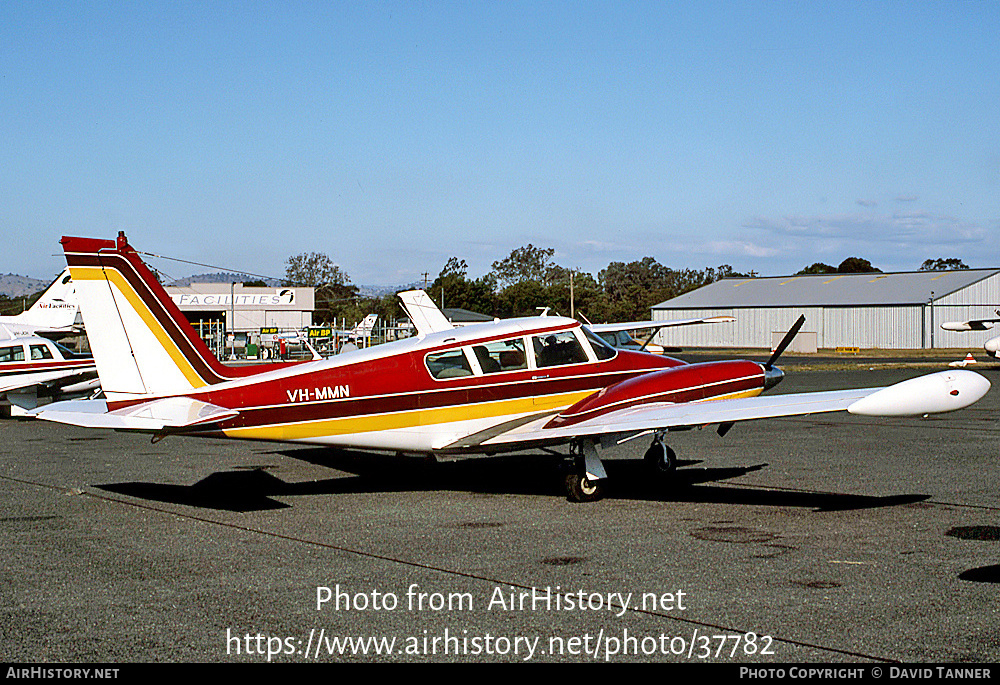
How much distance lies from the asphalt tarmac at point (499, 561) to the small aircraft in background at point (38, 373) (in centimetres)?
844

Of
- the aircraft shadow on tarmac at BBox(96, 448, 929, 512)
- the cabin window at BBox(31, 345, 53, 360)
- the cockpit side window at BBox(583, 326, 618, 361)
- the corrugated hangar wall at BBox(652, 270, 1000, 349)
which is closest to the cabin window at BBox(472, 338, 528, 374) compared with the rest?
the cockpit side window at BBox(583, 326, 618, 361)

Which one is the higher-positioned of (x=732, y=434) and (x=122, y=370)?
(x=122, y=370)

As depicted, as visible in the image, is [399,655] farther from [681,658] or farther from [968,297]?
[968,297]

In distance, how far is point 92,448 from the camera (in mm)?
17562

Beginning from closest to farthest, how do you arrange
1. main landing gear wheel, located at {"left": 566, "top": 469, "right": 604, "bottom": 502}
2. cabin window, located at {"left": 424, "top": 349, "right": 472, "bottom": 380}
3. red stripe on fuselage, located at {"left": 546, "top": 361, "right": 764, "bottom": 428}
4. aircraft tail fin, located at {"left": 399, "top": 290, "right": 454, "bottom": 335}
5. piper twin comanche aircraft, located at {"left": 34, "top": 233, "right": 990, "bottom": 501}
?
piper twin comanche aircraft, located at {"left": 34, "top": 233, "right": 990, "bottom": 501}, main landing gear wheel, located at {"left": 566, "top": 469, "right": 604, "bottom": 502}, red stripe on fuselage, located at {"left": 546, "top": 361, "right": 764, "bottom": 428}, cabin window, located at {"left": 424, "top": 349, "right": 472, "bottom": 380}, aircraft tail fin, located at {"left": 399, "top": 290, "right": 454, "bottom": 335}

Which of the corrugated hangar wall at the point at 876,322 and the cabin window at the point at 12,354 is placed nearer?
the cabin window at the point at 12,354

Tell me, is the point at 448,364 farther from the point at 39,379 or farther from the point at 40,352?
the point at 40,352

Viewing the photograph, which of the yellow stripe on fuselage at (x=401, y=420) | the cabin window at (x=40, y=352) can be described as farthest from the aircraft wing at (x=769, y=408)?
the cabin window at (x=40, y=352)

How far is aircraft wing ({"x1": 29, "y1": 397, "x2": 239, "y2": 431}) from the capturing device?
10250mm

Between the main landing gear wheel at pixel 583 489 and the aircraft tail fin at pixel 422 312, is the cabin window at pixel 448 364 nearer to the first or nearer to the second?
the main landing gear wheel at pixel 583 489

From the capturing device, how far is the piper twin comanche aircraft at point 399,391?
36.0ft

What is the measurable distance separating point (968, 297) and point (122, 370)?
77.2 meters

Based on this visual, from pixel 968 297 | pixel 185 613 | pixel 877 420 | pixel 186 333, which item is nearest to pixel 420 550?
pixel 185 613

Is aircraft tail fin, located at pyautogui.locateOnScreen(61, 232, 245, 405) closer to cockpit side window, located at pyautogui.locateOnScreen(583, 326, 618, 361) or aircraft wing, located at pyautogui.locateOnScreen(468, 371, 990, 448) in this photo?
aircraft wing, located at pyautogui.locateOnScreen(468, 371, 990, 448)
